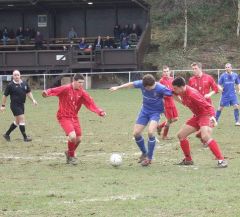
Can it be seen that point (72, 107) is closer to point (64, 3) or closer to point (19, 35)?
point (19, 35)

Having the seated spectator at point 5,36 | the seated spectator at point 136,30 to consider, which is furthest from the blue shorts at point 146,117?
the seated spectator at point 5,36

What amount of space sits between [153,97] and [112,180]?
2.32 m

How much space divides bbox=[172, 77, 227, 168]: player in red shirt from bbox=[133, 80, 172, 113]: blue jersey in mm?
397

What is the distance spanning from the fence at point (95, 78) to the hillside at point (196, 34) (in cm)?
317

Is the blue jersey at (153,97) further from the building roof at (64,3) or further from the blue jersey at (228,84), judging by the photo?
the building roof at (64,3)

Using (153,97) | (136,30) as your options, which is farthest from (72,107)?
(136,30)

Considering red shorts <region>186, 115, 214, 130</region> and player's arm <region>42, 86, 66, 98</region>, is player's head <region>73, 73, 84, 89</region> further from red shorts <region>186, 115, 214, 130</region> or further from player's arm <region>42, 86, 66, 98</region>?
red shorts <region>186, 115, 214, 130</region>

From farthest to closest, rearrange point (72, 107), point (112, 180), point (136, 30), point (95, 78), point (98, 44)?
point (136, 30), point (98, 44), point (95, 78), point (72, 107), point (112, 180)

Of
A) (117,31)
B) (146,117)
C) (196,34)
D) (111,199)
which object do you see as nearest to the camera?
(111,199)

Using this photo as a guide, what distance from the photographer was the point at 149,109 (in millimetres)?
11500

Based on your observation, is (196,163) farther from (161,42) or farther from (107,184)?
(161,42)

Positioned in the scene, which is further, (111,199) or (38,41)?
(38,41)

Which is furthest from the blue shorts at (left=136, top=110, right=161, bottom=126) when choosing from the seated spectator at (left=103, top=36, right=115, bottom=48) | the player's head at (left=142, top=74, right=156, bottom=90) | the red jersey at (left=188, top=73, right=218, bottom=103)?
the seated spectator at (left=103, top=36, right=115, bottom=48)

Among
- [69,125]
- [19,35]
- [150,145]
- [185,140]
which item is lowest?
[150,145]
